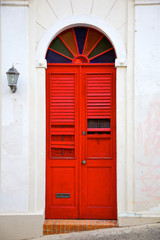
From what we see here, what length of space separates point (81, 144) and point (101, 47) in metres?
1.98

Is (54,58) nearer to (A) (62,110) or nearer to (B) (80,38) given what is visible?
(B) (80,38)

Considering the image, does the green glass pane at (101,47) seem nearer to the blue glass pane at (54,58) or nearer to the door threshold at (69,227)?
the blue glass pane at (54,58)

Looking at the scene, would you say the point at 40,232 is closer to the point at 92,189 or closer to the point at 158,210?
the point at 92,189

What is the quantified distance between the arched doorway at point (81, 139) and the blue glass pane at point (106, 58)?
20 millimetres

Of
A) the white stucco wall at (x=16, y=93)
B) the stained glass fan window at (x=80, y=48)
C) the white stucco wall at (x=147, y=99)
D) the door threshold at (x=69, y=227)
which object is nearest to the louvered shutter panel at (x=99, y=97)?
the stained glass fan window at (x=80, y=48)

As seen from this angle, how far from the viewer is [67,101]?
567 centimetres

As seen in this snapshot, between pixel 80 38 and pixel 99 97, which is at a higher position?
pixel 80 38

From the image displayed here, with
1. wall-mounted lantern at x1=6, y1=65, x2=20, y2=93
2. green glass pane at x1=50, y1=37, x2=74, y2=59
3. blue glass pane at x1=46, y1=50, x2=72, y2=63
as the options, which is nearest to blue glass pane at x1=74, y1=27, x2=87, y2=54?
green glass pane at x1=50, y1=37, x2=74, y2=59

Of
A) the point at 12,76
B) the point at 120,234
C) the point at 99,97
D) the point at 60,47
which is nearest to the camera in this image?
the point at 120,234

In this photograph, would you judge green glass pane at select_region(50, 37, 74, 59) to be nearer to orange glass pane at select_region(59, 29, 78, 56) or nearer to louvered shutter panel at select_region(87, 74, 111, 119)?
orange glass pane at select_region(59, 29, 78, 56)

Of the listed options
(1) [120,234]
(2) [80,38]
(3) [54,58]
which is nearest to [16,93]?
(3) [54,58]

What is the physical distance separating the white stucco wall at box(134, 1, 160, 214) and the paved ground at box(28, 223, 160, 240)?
34 centimetres

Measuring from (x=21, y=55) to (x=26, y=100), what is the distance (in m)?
0.86

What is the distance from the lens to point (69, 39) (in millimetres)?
5766
